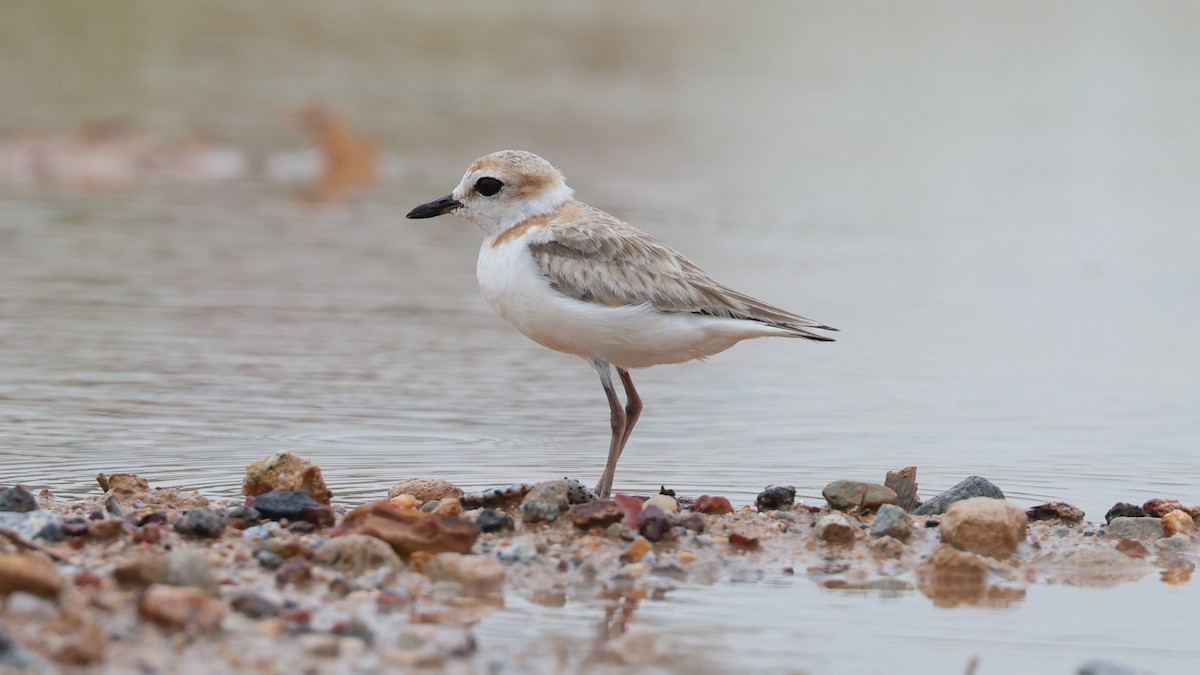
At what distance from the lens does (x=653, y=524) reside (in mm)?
6809

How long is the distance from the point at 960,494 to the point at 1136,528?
0.76m

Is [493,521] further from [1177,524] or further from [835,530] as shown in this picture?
[1177,524]

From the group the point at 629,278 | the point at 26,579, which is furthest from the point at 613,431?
the point at 26,579

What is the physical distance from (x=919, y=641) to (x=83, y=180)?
588 inches


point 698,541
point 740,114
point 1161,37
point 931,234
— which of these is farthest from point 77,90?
point 1161,37

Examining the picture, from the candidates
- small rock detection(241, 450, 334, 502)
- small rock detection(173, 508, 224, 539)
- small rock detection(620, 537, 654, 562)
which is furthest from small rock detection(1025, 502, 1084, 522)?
small rock detection(173, 508, 224, 539)

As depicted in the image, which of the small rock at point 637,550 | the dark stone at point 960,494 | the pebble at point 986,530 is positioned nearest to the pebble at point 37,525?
the small rock at point 637,550

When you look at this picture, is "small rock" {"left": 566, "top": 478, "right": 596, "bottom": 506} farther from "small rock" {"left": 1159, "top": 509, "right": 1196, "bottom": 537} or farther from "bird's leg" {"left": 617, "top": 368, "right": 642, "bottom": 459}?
"small rock" {"left": 1159, "top": 509, "right": 1196, "bottom": 537}

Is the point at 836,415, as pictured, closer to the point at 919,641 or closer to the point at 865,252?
the point at 919,641

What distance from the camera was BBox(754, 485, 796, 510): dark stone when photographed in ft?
24.5

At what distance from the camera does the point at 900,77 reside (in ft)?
114

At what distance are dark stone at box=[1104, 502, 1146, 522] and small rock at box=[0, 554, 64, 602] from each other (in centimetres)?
438

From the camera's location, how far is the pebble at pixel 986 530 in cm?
701

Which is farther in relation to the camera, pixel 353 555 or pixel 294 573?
pixel 353 555
